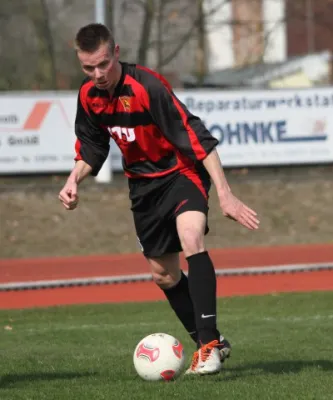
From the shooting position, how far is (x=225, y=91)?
2022 cm

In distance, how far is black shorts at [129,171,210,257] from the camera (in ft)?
20.4

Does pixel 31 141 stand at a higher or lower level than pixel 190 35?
lower

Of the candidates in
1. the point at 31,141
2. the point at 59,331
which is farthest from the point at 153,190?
the point at 31,141

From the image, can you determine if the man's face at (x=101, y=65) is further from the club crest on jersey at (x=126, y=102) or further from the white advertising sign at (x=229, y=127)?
the white advertising sign at (x=229, y=127)

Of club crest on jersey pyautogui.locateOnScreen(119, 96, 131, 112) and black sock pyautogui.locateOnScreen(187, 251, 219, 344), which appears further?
club crest on jersey pyautogui.locateOnScreen(119, 96, 131, 112)

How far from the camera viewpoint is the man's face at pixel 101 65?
232 inches

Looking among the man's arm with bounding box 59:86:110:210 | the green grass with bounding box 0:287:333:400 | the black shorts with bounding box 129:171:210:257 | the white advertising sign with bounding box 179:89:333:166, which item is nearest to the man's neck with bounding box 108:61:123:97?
the man's arm with bounding box 59:86:110:210

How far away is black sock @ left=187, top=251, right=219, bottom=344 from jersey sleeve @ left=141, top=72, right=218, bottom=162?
60cm

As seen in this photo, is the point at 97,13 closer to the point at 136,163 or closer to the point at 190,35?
the point at 190,35

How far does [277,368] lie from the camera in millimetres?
6652

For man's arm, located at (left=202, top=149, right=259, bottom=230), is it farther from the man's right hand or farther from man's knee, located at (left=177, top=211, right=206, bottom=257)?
the man's right hand

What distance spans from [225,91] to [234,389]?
15.0 m

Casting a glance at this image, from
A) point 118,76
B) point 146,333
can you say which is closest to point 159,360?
point 118,76

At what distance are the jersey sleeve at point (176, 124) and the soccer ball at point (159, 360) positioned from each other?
3.61 feet
